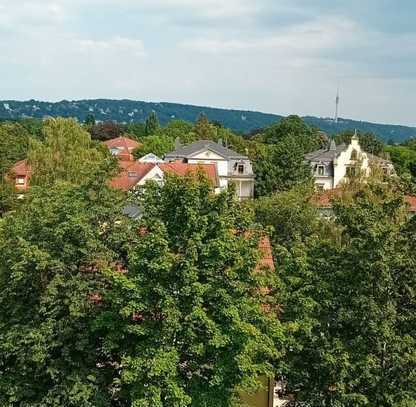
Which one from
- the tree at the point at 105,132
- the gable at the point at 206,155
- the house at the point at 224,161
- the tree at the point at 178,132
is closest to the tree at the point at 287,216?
the house at the point at 224,161

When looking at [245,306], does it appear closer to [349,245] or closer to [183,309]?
[183,309]

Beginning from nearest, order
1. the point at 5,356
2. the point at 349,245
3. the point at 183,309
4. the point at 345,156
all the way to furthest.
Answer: the point at 183,309 < the point at 5,356 < the point at 349,245 < the point at 345,156

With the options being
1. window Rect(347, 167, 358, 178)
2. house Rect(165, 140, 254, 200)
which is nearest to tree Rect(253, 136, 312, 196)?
house Rect(165, 140, 254, 200)

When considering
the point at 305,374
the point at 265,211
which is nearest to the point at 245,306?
the point at 305,374

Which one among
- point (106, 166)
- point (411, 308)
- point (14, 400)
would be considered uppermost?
point (106, 166)

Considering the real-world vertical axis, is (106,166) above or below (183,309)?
above

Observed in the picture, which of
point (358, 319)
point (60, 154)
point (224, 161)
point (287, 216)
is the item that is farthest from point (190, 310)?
point (224, 161)

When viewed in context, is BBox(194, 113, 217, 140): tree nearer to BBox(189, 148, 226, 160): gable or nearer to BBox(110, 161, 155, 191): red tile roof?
BBox(189, 148, 226, 160): gable

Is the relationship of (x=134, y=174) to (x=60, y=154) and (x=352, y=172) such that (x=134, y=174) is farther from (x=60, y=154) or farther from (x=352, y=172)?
(x=352, y=172)
